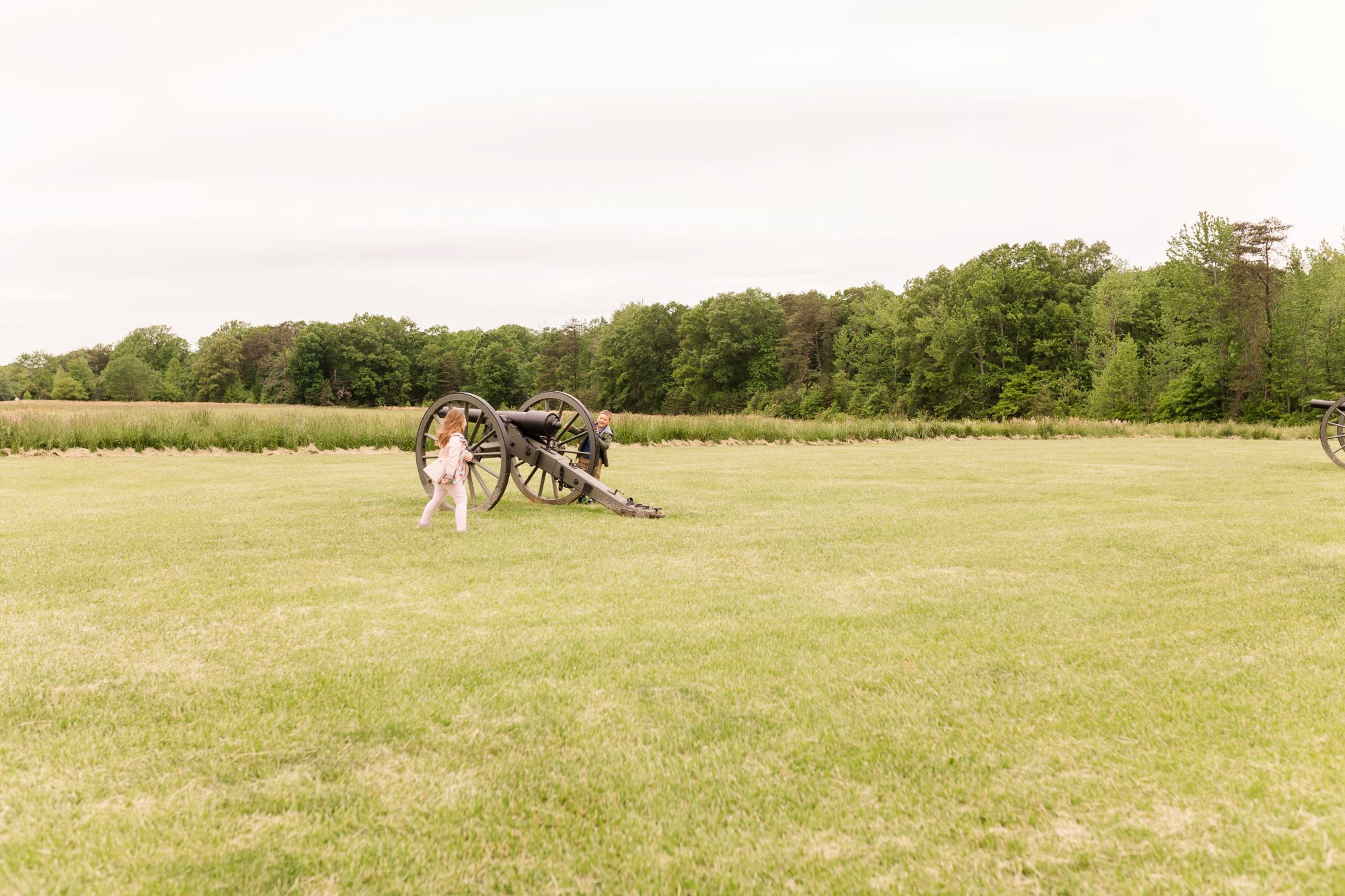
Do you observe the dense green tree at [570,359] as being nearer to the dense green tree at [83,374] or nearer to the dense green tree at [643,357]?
the dense green tree at [643,357]

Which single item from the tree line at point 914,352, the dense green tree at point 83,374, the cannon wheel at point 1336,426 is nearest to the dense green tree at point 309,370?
the tree line at point 914,352

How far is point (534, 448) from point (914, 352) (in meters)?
62.2

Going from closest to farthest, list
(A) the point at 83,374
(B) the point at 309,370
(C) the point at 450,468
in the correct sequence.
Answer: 1. (C) the point at 450,468
2. (B) the point at 309,370
3. (A) the point at 83,374

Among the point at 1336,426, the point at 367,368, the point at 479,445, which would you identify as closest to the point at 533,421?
the point at 479,445

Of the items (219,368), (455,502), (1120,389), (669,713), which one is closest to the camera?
(669,713)

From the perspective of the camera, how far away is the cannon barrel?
35.3ft

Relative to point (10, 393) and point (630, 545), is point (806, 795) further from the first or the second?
point (10, 393)

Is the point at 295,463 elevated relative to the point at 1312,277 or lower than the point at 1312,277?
lower

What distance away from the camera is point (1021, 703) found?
386 centimetres

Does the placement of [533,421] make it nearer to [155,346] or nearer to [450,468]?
[450,468]

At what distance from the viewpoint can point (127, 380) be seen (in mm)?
101750

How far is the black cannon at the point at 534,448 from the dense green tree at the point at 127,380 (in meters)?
109

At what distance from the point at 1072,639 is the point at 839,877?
3009 millimetres

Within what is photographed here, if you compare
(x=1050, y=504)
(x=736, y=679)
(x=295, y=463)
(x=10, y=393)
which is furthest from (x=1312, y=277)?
(x=10, y=393)
